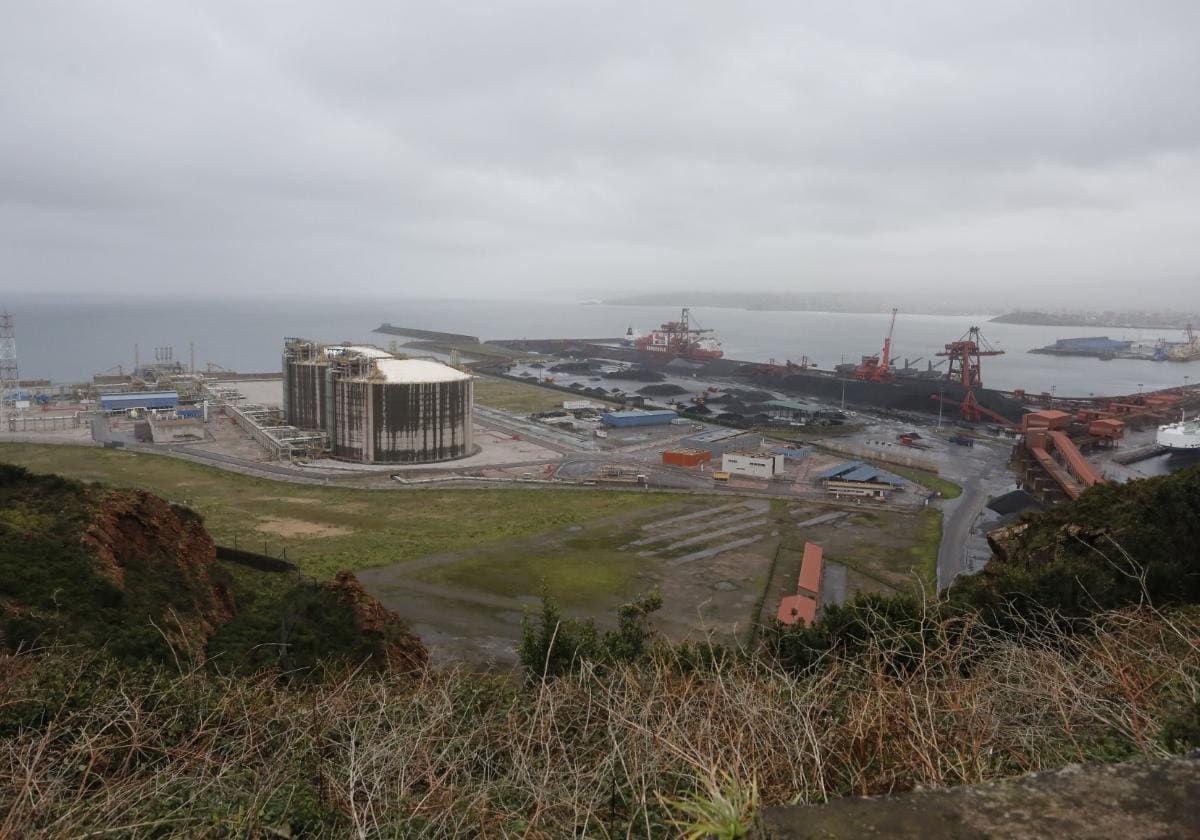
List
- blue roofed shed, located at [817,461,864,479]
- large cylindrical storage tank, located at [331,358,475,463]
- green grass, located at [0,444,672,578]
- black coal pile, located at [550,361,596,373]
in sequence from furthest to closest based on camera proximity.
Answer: black coal pile, located at [550,361,596,373], large cylindrical storage tank, located at [331,358,475,463], blue roofed shed, located at [817,461,864,479], green grass, located at [0,444,672,578]

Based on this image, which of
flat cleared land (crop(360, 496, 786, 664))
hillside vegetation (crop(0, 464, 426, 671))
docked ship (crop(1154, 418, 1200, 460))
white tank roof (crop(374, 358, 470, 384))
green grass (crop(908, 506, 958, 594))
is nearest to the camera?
hillside vegetation (crop(0, 464, 426, 671))

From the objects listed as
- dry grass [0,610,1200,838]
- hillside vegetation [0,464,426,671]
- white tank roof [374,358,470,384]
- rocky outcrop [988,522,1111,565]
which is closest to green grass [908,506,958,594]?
rocky outcrop [988,522,1111,565]

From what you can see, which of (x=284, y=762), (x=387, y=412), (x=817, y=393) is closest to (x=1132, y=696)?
(x=284, y=762)

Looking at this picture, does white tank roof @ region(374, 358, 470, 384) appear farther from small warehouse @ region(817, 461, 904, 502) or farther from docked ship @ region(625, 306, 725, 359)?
docked ship @ region(625, 306, 725, 359)

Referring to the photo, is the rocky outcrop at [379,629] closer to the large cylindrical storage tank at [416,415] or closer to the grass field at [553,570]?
the grass field at [553,570]

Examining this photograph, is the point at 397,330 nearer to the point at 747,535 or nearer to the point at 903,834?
the point at 747,535

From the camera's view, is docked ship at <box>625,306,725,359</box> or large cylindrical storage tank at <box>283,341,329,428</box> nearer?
large cylindrical storage tank at <box>283,341,329,428</box>

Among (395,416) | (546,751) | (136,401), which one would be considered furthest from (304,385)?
(546,751)
